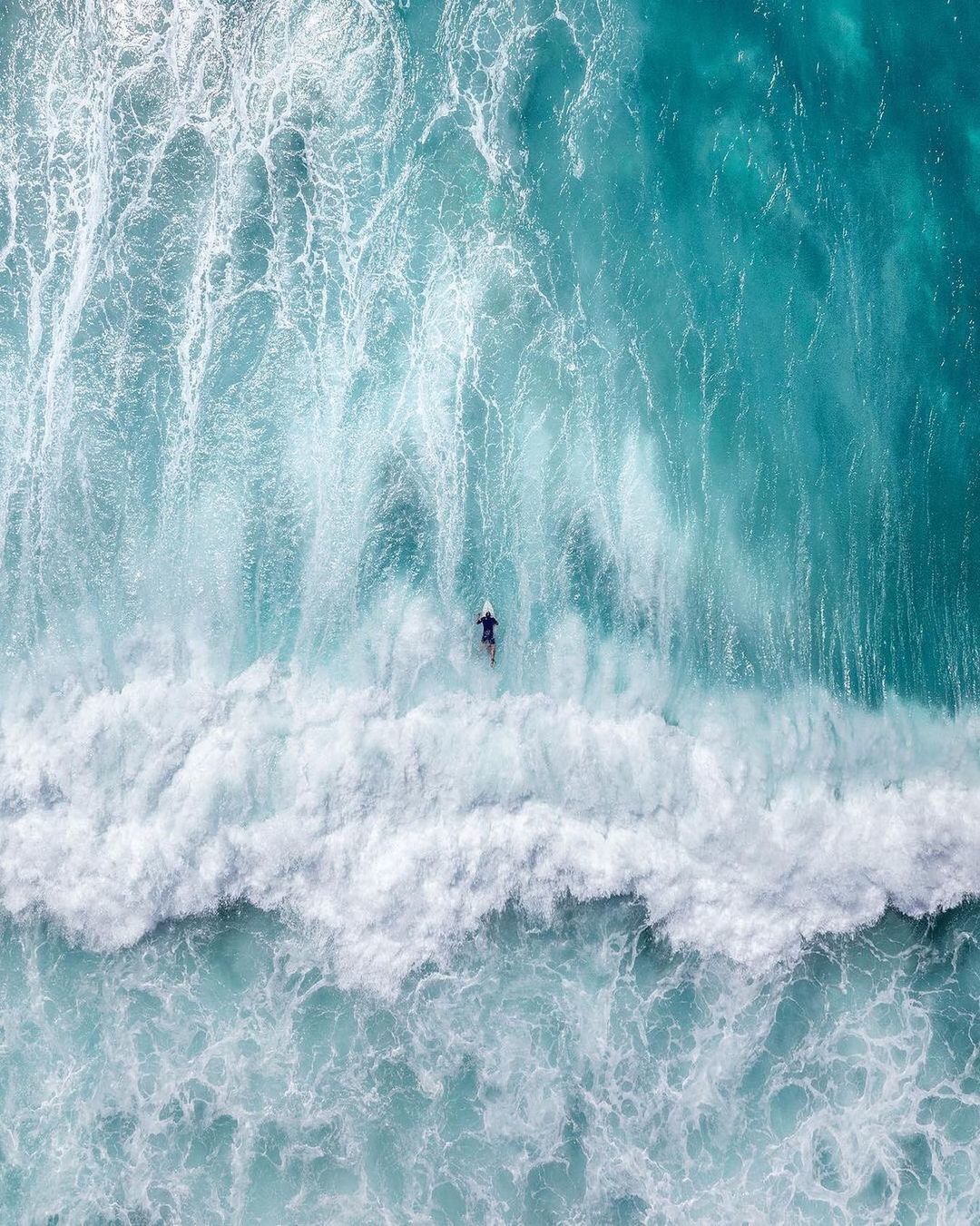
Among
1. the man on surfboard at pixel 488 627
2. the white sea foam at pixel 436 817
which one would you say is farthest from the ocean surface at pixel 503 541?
the man on surfboard at pixel 488 627

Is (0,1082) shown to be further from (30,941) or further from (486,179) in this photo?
(486,179)

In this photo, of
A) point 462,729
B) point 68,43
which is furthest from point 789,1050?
point 68,43

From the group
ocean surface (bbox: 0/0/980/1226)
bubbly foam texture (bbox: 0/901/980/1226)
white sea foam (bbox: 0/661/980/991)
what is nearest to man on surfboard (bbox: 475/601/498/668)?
ocean surface (bbox: 0/0/980/1226)

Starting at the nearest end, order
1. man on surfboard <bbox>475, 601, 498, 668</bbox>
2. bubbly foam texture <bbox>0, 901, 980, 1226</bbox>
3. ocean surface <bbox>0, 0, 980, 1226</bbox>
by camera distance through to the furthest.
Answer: bubbly foam texture <bbox>0, 901, 980, 1226</bbox>
ocean surface <bbox>0, 0, 980, 1226</bbox>
man on surfboard <bbox>475, 601, 498, 668</bbox>

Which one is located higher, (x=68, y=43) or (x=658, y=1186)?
(x=68, y=43)

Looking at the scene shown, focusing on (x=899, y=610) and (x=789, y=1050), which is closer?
(x=789, y=1050)

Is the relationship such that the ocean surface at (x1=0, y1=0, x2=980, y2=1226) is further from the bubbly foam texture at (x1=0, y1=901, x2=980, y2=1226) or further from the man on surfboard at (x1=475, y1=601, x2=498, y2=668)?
the man on surfboard at (x1=475, y1=601, x2=498, y2=668)

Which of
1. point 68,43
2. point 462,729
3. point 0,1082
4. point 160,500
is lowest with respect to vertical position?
point 0,1082

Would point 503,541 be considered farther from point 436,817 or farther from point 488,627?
point 436,817
